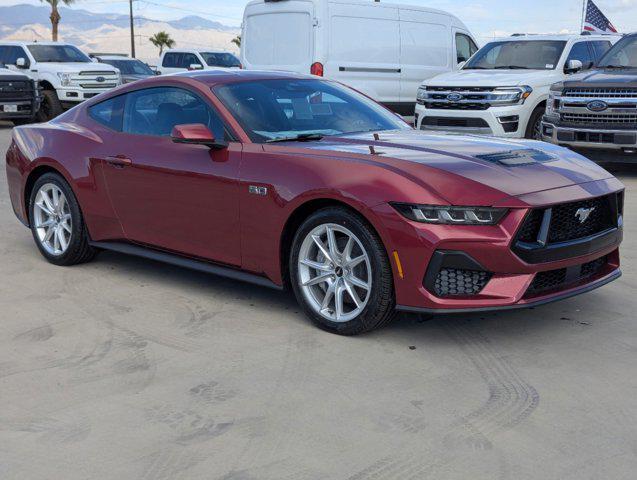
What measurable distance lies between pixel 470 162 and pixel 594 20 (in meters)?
17.6

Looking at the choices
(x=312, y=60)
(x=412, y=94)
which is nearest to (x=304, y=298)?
(x=312, y=60)

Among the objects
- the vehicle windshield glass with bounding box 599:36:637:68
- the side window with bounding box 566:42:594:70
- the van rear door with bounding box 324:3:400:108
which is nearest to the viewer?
the vehicle windshield glass with bounding box 599:36:637:68

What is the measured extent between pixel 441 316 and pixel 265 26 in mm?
10722

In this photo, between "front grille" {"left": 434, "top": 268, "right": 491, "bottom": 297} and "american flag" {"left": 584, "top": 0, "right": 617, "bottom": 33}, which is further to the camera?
"american flag" {"left": 584, "top": 0, "right": 617, "bottom": 33}

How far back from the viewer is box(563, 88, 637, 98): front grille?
1101 cm

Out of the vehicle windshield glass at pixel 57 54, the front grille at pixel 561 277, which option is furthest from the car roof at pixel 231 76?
the vehicle windshield glass at pixel 57 54

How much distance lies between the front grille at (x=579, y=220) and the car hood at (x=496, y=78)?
8.05 meters

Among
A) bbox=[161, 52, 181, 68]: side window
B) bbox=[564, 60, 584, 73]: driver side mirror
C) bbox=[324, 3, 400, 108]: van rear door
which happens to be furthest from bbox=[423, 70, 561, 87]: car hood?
bbox=[161, 52, 181, 68]: side window

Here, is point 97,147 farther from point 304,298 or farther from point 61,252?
point 304,298

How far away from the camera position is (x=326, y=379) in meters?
4.33

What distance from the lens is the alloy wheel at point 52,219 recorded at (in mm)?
6715

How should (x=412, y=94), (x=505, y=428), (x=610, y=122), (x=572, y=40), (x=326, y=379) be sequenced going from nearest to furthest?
(x=505, y=428)
(x=326, y=379)
(x=610, y=122)
(x=572, y=40)
(x=412, y=94)

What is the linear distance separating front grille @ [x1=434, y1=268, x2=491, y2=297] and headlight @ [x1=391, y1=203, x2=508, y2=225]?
254mm

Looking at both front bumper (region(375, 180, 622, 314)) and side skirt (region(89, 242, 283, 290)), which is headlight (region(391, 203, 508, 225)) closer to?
front bumper (region(375, 180, 622, 314))
